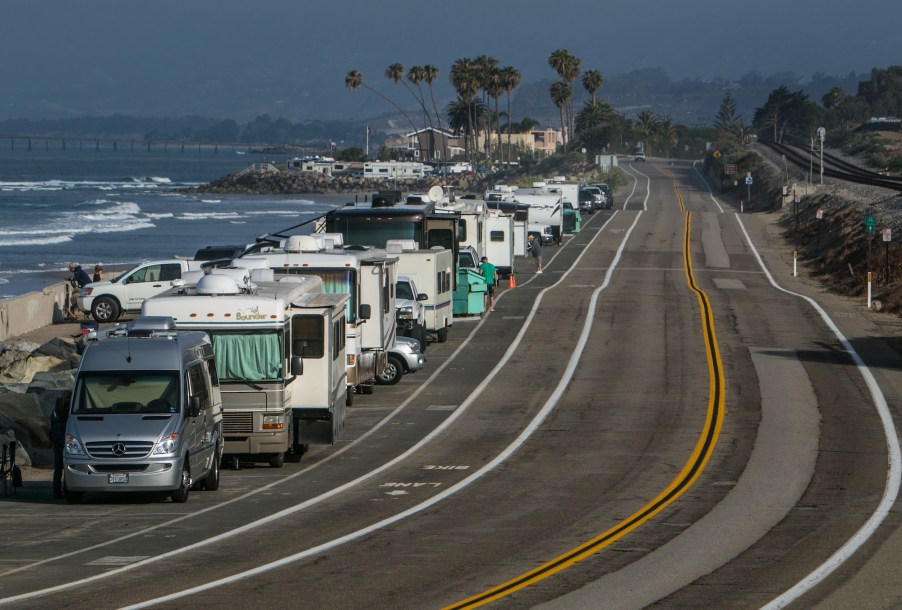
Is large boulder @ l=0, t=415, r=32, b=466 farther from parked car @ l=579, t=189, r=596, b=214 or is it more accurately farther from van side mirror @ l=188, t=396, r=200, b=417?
parked car @ l=579, t=189, r=596, b=214

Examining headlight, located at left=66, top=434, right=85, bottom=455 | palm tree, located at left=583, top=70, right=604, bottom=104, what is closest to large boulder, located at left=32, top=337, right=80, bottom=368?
headlight, located at left=66, top=434, right=85, bottom=455

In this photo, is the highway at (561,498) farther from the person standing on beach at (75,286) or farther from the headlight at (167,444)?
the person standing on beach at (75,286)

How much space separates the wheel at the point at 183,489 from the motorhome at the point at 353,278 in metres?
8.00

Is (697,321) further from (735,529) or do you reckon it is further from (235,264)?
(735,529)

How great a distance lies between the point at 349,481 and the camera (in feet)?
73.4

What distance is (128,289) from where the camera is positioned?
4538 cm

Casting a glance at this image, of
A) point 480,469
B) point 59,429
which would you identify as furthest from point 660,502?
point 59,429

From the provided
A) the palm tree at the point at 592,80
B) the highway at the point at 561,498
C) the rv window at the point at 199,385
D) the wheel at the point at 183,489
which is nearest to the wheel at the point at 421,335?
the highway at the point at 561,498

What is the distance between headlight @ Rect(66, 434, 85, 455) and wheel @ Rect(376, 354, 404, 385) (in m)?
14.4

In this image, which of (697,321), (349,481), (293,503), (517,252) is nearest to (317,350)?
(349,481)

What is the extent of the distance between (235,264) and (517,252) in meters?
40.9

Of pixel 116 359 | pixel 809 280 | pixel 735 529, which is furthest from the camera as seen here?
pixel 809 280

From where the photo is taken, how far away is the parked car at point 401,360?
33438mm

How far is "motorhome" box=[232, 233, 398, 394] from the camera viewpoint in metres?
28.3
